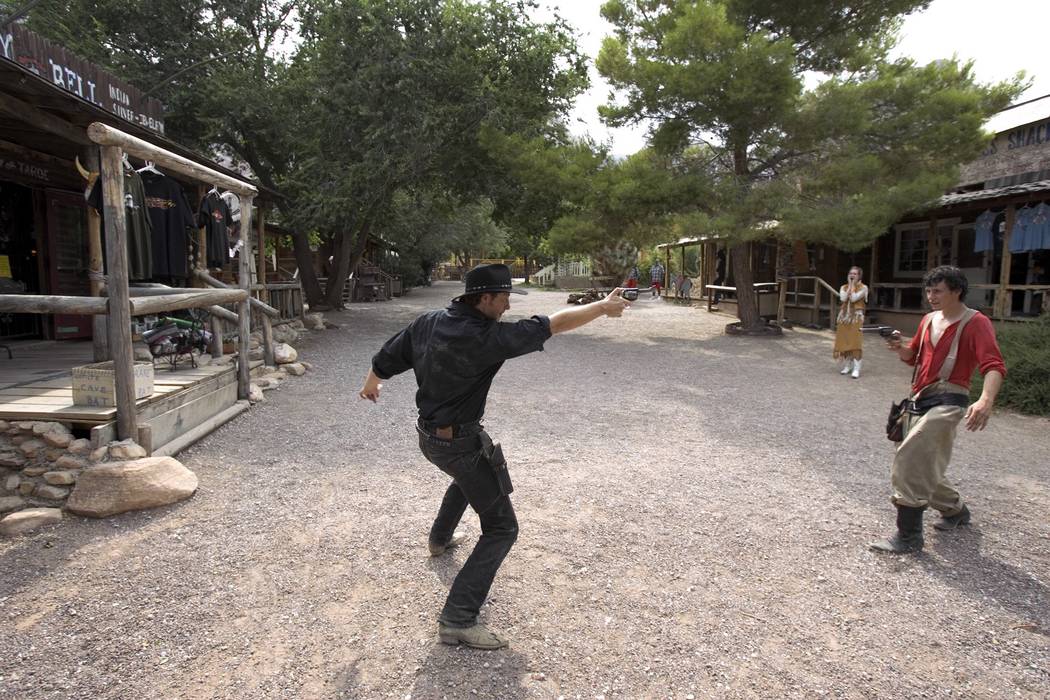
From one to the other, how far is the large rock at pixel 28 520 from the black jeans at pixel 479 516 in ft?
9.86

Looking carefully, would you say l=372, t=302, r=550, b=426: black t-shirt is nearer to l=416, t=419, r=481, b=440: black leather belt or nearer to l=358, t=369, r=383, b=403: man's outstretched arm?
l=416, t=419, r=481, b=440: black leather belt

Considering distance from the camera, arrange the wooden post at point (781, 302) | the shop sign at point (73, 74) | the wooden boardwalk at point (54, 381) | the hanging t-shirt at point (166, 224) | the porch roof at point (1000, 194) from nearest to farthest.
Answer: the wooden boardwalk at point (54, 381)
the hanging t-shirt at point (166, 224)
the shop sign at point (73, 74)
the porch roof at point (1000, 194)
the wooden post at point (781, 302)

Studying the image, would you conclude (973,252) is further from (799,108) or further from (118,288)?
(118,288)

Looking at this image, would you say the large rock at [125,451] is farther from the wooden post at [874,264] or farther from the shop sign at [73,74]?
the wooden post at [874,264]

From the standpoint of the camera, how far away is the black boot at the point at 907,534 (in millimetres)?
3764

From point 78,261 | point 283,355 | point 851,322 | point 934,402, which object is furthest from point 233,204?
point 934,402

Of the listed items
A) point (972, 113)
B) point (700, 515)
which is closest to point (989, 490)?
point (700, 515)

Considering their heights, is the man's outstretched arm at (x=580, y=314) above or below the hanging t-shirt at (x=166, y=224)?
below

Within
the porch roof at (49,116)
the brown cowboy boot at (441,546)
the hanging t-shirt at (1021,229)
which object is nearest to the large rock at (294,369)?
the porch roof at (49,116)

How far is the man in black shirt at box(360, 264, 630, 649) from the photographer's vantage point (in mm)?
2807

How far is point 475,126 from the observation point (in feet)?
48.4

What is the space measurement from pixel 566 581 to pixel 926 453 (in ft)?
7.44

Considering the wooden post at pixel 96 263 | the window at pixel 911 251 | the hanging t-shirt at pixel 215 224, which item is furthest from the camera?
the window at pixel 911 251

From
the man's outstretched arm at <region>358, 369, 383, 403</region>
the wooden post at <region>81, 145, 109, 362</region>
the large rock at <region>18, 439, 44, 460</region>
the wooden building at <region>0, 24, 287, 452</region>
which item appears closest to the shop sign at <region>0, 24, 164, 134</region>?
the wooden building at <region>0, 24, 287, 452</region>
